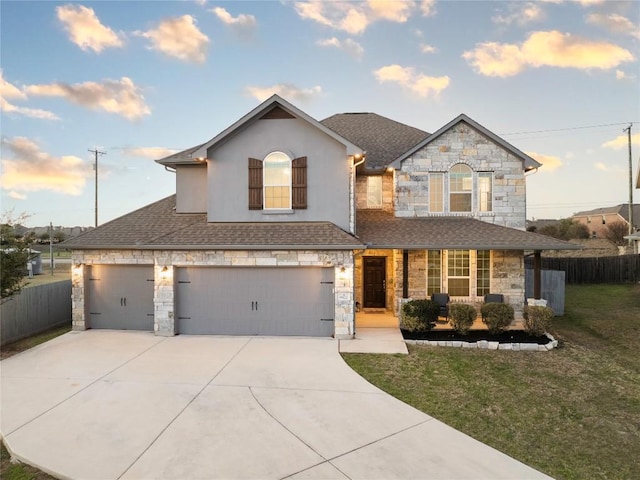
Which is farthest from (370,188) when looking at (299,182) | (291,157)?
(291,157)

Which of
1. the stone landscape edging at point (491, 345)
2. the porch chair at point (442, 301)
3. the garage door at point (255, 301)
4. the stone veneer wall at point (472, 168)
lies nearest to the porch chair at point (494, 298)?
the porch chair at point (442, 301)

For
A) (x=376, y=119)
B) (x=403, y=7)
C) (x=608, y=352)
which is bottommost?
(x=608, y=352)

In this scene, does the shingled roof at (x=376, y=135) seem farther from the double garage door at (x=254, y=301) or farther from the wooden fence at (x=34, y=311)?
the wooden fence at (x=34, y=311)

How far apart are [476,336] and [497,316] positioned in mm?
866

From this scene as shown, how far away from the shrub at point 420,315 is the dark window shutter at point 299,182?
474cm

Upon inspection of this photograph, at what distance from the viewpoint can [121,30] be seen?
538 inches

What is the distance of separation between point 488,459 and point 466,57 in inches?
689

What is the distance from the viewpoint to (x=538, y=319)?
9820 mm

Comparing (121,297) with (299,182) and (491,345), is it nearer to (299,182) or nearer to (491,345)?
(299,182)

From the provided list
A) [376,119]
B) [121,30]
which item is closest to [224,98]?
[121,30]

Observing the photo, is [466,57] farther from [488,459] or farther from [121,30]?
[488,459]

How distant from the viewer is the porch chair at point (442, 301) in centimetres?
1117

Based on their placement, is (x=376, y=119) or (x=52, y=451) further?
(x=376, y=119)

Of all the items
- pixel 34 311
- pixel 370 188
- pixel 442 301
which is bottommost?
pixel 34 311
